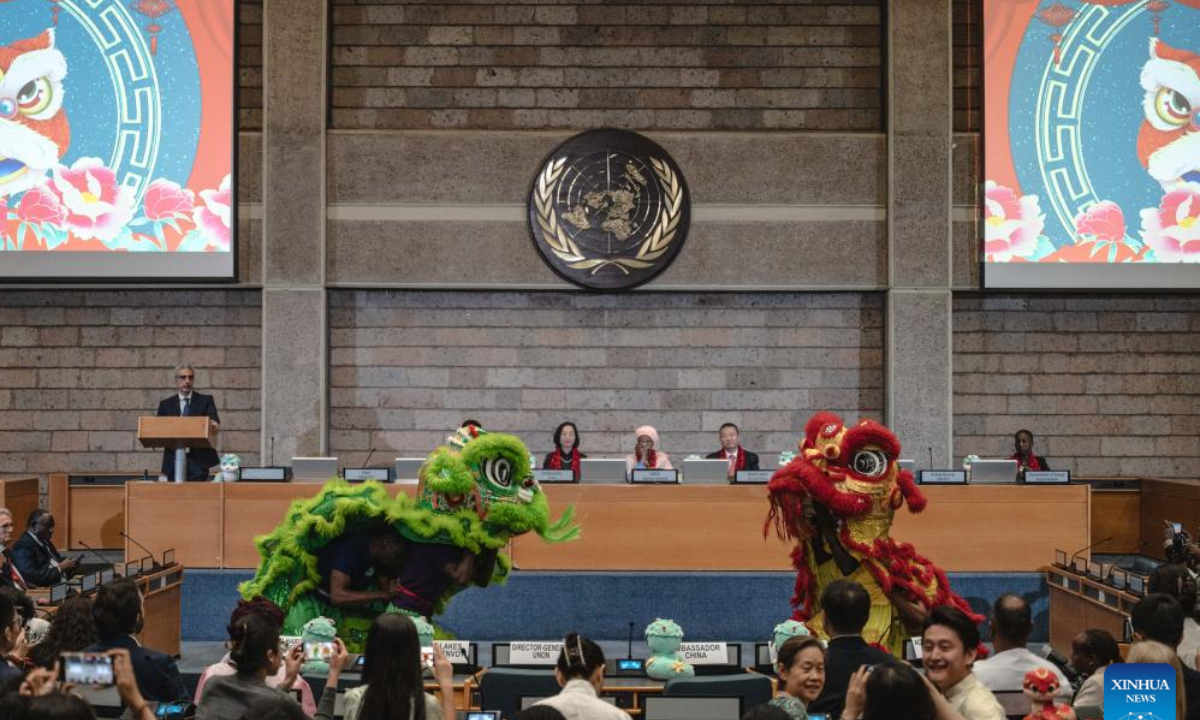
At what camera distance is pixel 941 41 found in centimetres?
1199

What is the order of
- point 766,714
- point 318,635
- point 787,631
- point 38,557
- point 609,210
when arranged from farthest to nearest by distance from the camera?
point 609,210, point 38,557, point 787,631, point 318,635, point 766,714

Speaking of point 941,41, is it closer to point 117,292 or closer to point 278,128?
point 278,128

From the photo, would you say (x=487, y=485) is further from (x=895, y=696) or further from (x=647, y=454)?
(x=647, y=454)

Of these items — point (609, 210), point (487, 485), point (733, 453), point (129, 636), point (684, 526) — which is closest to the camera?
point (129, 636)

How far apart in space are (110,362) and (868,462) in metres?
7.87

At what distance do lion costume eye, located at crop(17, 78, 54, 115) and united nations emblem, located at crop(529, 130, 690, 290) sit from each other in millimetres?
4155

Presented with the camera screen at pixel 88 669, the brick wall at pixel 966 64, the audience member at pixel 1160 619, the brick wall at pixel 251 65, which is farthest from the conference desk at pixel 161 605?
the brick wall at pixel 966 64

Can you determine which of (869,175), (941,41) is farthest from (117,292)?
(941,41)

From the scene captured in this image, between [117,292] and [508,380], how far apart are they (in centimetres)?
352

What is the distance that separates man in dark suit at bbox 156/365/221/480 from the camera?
414 inches

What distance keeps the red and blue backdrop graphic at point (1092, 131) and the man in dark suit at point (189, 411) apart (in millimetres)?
6567

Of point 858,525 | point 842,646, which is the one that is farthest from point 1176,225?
point 842,646

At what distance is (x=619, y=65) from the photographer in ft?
40.1

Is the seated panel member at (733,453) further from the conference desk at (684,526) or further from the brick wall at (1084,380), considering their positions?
the brick wall at (1084,380)
